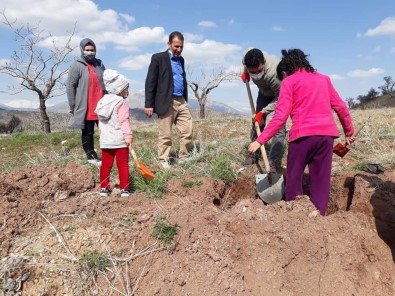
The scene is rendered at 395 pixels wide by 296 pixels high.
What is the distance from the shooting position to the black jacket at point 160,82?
4.40 meters

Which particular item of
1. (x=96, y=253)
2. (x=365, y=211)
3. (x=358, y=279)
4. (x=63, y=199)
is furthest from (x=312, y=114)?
(x=63, y=199)

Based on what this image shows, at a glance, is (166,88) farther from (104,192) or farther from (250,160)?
(104,192)

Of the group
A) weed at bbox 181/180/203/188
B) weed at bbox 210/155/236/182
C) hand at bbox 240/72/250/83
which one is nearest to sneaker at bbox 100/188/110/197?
weed at bbox 181/180/203/188

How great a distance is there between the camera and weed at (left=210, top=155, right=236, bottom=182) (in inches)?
157

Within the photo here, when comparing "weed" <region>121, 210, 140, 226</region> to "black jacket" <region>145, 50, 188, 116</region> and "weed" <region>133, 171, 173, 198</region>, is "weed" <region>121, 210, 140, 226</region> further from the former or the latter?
"black jacket" <region>145, 50, 188, 116</region>

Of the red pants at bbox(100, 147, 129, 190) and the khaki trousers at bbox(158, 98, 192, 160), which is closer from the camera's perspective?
the red pants at bbox(100, 147, 129, 190)

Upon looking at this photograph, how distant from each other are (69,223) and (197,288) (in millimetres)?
1144

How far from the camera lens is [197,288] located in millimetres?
2322

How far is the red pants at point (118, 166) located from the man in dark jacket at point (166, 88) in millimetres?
809

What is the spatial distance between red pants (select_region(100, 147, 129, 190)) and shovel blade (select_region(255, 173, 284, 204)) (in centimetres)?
135

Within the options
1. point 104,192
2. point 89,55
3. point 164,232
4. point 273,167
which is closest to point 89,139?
point 89,55

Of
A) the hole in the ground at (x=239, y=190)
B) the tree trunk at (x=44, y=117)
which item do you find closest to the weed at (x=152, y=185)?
the hole in the ground at (x=239, y=190)

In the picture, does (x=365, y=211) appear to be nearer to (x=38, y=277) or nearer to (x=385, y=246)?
(x=385, y=246)

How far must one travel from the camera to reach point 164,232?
2.63 meters
